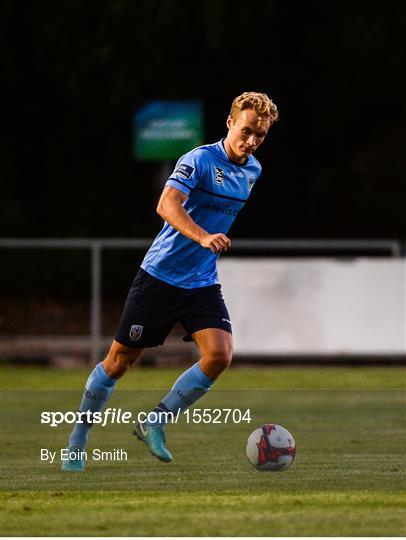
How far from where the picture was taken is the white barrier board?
69.5 feet

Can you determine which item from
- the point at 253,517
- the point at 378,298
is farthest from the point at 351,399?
the point at 253,517

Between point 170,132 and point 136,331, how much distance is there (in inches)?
559

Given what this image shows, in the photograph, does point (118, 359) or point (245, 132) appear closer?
point (245, 132)

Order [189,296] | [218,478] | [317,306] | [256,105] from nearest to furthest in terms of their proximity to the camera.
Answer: [218,478], [256,105], [189,296], [317,306]

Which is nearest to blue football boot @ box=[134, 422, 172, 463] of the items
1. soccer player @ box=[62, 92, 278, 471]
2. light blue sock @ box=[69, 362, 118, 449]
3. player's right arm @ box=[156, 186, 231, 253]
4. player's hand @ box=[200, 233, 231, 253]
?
soccer player @ box=[62, 92, 278, 471]

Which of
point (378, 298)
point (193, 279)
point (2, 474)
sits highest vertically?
point (193, 279)

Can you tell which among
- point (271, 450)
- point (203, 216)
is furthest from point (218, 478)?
point (203, 216)

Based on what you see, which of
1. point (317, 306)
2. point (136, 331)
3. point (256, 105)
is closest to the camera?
point (256, 105)

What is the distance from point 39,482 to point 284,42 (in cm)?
2102

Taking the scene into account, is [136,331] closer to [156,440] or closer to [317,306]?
A: [156,440]

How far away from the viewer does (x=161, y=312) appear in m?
9.19

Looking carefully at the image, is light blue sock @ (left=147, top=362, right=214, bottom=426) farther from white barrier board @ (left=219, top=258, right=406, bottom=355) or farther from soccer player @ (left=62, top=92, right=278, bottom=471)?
white barrier board @ (left=219, top=258, right=406, bottom=355)

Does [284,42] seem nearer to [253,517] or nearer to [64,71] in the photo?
[64,71]

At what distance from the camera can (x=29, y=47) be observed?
27.7 meters
